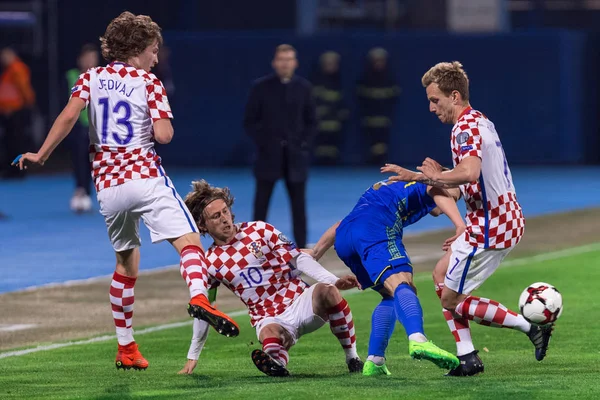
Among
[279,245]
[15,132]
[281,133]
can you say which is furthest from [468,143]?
[15,132]

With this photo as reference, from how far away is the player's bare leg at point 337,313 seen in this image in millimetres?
8242

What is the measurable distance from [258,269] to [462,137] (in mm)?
1573

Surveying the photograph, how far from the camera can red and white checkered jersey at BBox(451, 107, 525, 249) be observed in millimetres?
7809

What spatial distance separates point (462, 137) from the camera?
774 centimetres

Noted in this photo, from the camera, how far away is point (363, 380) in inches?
309

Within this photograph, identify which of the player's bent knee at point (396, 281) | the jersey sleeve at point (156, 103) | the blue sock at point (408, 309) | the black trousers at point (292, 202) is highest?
the jersey sleeve at point (156, 103)

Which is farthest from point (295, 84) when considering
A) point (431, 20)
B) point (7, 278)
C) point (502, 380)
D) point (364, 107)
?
point (431, 20)

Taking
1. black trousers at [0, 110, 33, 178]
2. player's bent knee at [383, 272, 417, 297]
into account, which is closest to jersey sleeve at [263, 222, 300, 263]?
player's bent knee at [383, 272, 417, 297]

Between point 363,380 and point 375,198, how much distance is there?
1.08 metres

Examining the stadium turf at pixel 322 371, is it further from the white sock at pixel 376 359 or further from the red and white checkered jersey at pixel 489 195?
the red and white checkered jersey at pixel 489 195

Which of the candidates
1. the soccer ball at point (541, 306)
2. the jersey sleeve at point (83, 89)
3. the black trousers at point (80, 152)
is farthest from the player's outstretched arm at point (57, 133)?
the black trousers at point (80, 152)

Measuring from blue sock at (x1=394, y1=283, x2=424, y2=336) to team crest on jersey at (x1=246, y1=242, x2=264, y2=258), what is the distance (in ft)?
3.39

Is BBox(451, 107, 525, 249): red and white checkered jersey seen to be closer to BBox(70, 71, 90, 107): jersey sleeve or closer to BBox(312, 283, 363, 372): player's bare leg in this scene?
BBox(312, 283, 363, 372): player's bare leg

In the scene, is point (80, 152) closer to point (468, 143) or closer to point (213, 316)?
point (468, 143)
